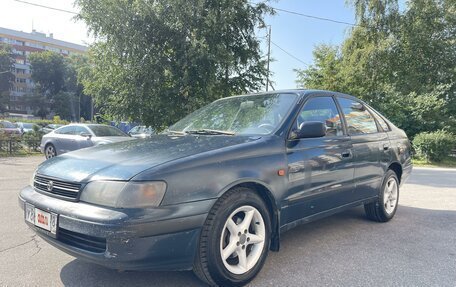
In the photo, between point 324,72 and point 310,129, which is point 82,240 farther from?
point 324,72

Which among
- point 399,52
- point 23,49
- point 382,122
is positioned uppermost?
point 23,49

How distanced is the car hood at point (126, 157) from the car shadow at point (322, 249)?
88 cm

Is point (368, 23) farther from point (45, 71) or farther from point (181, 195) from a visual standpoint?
point (45, 71)

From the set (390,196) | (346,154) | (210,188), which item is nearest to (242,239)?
(210,188)

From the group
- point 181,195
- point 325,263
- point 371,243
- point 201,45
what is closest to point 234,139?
point 181,195

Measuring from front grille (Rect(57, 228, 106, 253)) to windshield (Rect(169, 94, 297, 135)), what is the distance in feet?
5.09

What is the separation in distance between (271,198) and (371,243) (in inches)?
63.7

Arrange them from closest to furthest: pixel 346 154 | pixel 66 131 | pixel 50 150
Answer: pixel 346 154 < pixel 66 131 < pixel 50 150

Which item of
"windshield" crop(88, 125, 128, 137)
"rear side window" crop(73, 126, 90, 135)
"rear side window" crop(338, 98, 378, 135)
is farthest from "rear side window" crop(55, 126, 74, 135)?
"rear side window" crop(338, 98, 378, 135)

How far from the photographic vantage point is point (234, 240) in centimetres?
267

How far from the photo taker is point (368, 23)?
21250 mm

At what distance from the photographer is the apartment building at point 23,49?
7806cm

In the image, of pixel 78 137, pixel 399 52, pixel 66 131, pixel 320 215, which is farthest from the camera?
pixel 399 52

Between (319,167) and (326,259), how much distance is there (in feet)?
2.88
